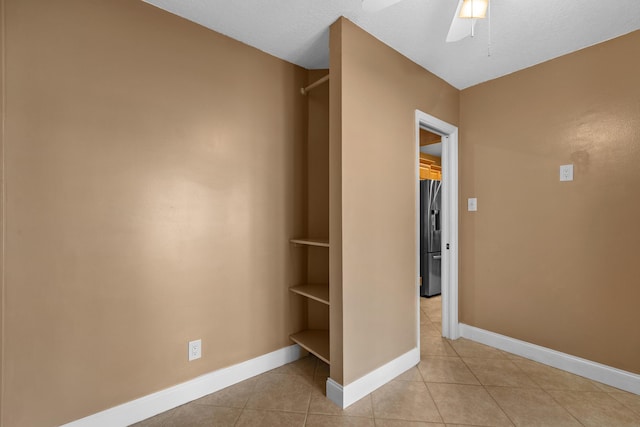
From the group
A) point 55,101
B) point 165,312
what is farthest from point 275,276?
point 55,101

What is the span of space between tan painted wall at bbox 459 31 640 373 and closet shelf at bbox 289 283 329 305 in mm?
1493

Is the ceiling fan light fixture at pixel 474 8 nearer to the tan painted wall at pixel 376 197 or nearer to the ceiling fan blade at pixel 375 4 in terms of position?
the ceiling fan blade at pixel 375 4

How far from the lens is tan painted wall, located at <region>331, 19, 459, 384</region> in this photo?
1781 mm

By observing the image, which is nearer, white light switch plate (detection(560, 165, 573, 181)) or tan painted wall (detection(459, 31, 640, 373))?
tan painted wall (detection(459, 31, 640, 373))

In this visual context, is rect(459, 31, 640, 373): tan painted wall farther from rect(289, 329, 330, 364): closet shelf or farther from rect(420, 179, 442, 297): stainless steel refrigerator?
rect(289, 329, 330, 364): closet shelf

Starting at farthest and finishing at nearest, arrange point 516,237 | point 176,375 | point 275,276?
point 516,237, point 275,276, point 176,375

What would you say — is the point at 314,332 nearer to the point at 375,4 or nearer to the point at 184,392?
the point at 184,392

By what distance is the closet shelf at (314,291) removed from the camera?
1967 mm

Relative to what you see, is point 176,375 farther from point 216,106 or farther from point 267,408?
point 216,106

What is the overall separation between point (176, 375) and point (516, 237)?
2.79 meters

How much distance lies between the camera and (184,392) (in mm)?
1749

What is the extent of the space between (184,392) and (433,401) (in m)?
1.56

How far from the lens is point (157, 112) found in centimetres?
168

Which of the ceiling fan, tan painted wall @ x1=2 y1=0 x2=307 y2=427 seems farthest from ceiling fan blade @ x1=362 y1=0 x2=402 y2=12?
tan painted wall @ x1=2 y1=0 x2=307 y2=427
